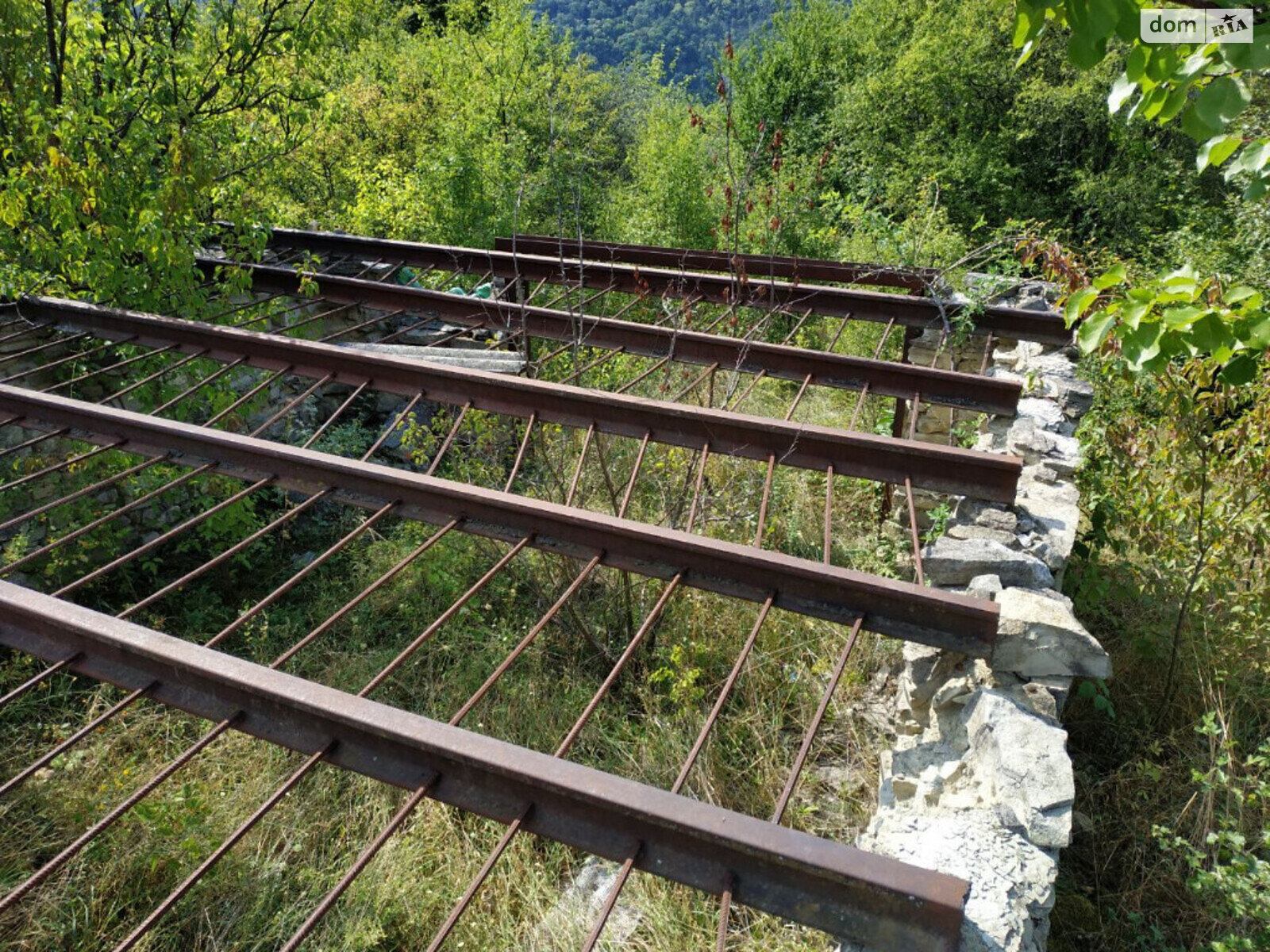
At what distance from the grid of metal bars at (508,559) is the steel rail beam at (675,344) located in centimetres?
1

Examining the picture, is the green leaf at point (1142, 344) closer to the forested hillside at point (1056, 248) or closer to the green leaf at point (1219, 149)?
the forested hillside at point (1056, 248)

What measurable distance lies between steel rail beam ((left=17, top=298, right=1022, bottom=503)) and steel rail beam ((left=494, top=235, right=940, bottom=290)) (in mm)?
1882

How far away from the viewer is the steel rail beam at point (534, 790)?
4.93 ft

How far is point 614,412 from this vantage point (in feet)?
11.5

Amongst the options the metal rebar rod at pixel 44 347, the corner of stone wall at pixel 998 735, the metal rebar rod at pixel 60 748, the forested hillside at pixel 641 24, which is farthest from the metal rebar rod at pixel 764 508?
the forested hillside at pixel 641 24

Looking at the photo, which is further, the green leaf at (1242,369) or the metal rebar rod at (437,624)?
the metal rebar rod at (437,624)

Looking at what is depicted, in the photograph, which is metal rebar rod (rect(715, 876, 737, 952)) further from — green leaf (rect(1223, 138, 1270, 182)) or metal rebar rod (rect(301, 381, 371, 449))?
metal rebar rod (rect(301, 381, 371, 449))

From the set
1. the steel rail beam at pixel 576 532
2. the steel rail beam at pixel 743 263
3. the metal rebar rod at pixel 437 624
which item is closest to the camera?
the metal rebar rod at pixel 437 624

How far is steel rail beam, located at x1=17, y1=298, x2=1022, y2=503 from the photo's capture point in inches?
121

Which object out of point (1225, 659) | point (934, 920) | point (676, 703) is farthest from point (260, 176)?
point (1225, 659)

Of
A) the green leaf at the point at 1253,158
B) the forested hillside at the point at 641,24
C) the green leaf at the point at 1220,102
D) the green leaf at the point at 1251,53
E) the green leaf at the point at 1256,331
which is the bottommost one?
the green leaf at the point at 1256,331

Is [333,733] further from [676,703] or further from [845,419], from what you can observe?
[845,419]

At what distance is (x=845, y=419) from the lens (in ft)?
22.4

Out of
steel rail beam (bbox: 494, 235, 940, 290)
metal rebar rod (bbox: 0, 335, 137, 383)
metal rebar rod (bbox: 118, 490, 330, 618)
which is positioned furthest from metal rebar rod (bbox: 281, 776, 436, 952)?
steel rail beam (bbox: 494, 235, 940, 290)
